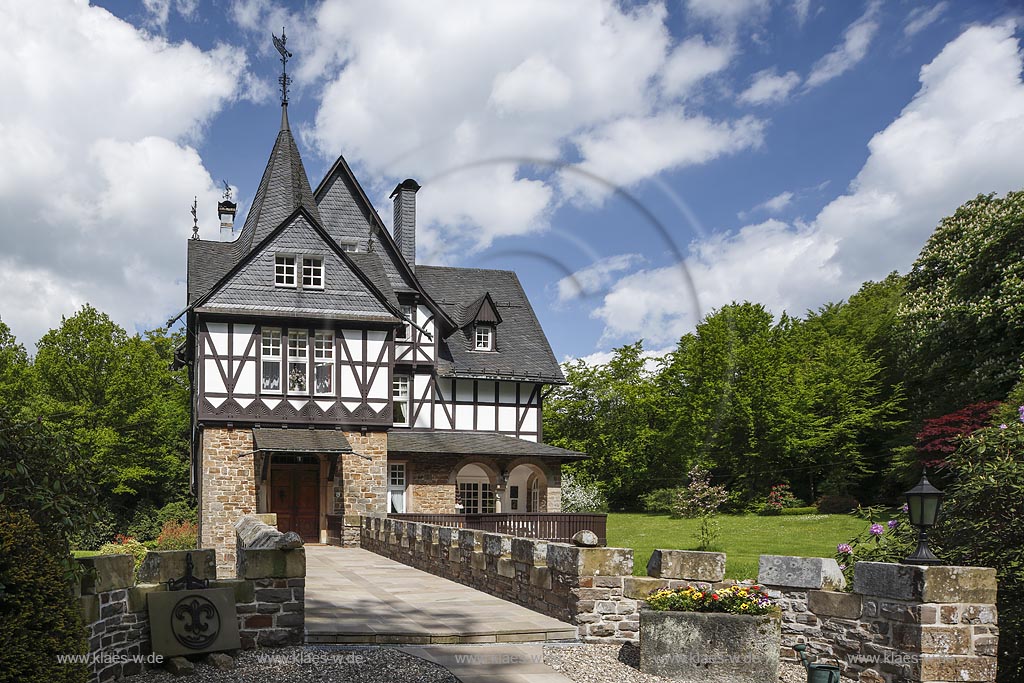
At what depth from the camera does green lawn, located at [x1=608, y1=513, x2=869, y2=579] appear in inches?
720

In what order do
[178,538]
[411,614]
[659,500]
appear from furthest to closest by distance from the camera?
[659,500]
[178,538]
[411,614]

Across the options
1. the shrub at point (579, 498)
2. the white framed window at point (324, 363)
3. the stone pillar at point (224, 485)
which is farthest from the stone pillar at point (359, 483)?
the shrub at point (579, 498)

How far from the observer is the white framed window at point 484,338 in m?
29.9

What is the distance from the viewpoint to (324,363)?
23.0 m

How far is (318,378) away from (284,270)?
2814 mm

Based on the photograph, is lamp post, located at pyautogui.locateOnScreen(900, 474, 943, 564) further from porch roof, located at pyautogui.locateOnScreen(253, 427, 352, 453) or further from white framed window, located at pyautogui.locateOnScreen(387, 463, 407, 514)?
white framed window, located at pyautogui.locateOnScreen(387, 463, 407, 514)

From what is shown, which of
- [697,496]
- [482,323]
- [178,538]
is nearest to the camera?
[697,496]


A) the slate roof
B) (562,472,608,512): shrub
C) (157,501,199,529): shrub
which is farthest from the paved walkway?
(157,501,199,529): shrub

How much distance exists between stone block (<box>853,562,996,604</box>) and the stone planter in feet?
3.93

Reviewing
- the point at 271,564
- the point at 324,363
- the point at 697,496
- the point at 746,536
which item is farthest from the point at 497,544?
the point at 697,496

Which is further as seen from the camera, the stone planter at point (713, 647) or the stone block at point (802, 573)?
the stone block at point (802, 573)

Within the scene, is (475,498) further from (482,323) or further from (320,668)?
(320,668)

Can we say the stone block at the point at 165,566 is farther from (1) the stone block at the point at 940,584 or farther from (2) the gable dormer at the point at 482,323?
(2) the gable dormer at the point at 482,323

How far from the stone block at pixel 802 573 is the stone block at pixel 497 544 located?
3.92 meters
